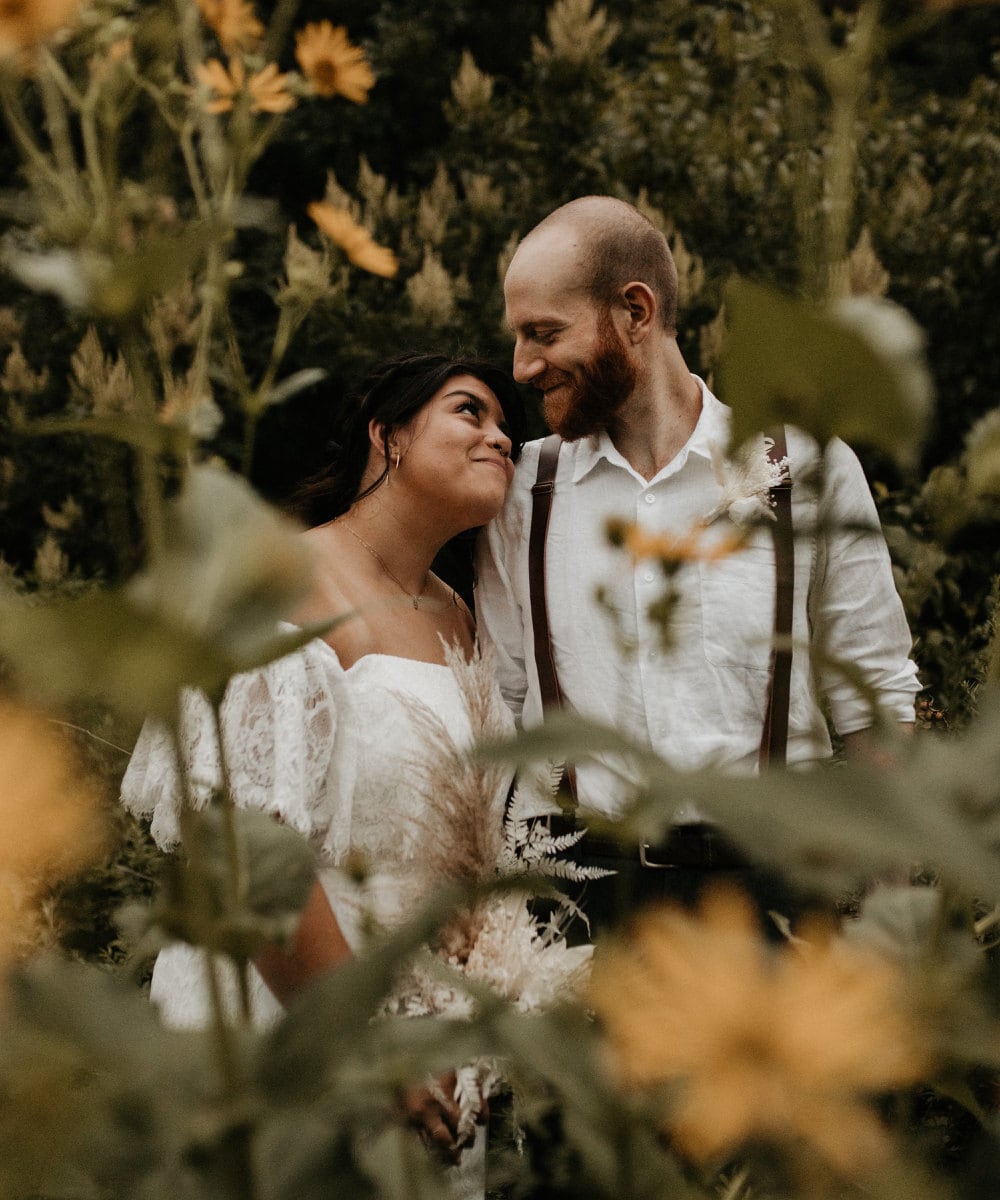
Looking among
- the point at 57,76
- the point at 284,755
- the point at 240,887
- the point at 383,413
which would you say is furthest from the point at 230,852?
the point at 383,413

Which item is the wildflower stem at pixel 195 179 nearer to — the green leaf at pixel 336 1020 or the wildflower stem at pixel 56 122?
the wildflower stem at pixel 56 122

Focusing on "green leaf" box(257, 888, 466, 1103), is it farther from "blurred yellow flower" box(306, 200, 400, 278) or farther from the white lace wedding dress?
the white lace wedding dress

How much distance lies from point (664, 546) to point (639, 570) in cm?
138

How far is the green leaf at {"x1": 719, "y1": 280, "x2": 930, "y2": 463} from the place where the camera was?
0.40 m

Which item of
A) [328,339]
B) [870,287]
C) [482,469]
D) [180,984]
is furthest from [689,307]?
[180,984]

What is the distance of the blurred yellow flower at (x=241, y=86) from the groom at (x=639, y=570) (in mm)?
1148

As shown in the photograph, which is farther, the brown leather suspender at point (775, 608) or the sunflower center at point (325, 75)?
the brown leather suspender at point (775, 608)

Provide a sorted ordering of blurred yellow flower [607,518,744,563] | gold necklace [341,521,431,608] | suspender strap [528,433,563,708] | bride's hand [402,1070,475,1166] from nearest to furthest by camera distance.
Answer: blurred yellow flower [607,518,744,563], bride's hand [402,1070,475,1166], suspender strap [528,433,563,708], gold necklace [341,521,431,608]

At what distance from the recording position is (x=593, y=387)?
2057 mm

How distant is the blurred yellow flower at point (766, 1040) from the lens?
1.23ft

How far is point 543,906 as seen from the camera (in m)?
1.94

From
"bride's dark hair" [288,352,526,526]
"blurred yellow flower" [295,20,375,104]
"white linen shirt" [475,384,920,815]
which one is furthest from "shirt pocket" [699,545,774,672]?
"blurred yellow flower" [295,20,375,104]

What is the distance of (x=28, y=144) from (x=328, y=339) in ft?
13.1

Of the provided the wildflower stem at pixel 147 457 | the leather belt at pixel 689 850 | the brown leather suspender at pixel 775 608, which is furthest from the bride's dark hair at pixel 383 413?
the wildflower stem at pixel 147 457
